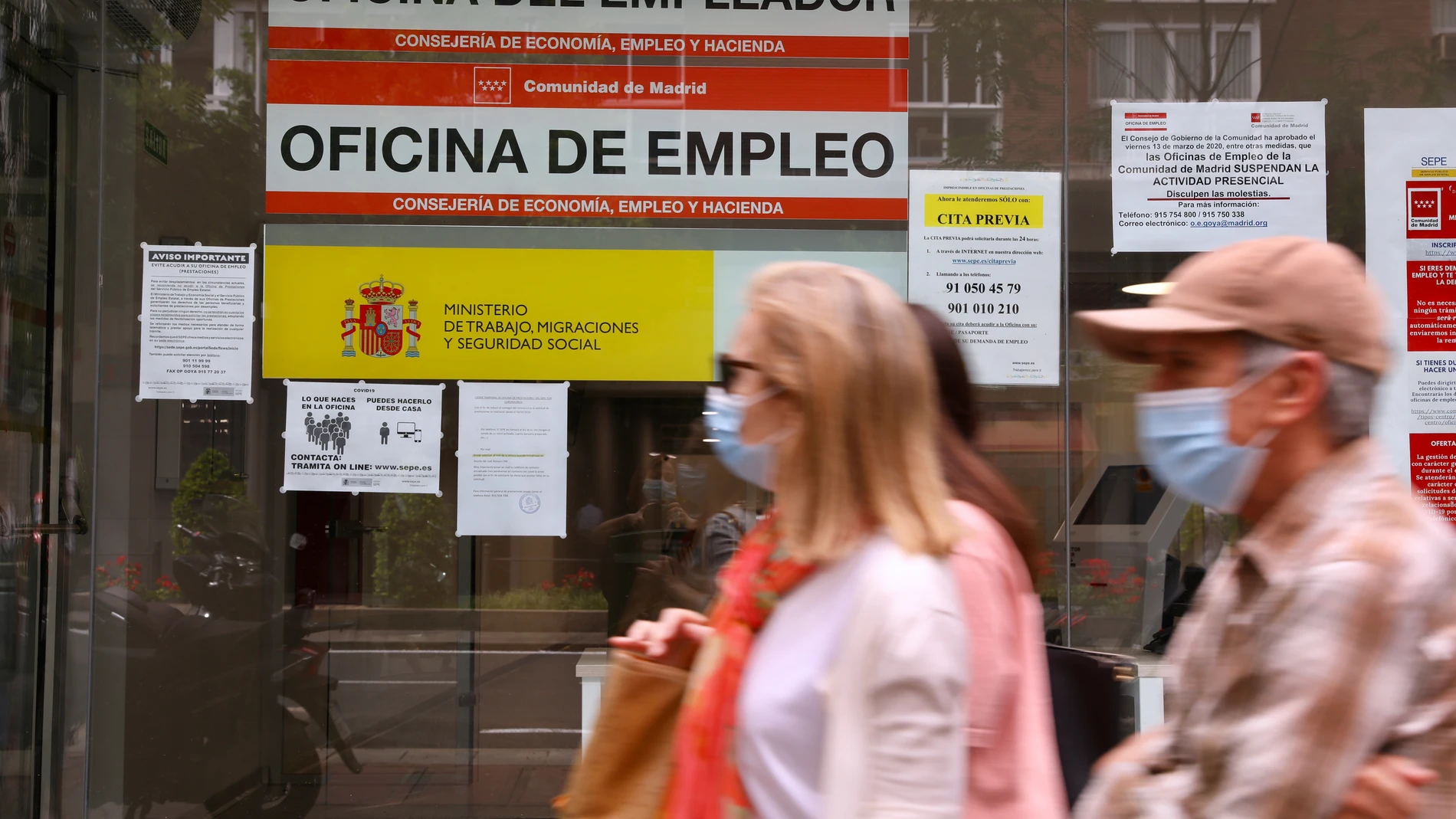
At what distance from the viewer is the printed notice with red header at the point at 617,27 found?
479cm

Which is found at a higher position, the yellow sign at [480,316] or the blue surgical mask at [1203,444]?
the yellow sign at [480,316]

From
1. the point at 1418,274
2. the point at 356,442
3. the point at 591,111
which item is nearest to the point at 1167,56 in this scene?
the point at 1418,274

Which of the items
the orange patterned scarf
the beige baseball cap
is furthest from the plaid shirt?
the orange patterned scarf

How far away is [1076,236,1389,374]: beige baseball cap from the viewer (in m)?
1.35

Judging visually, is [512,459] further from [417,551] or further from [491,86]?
[491,86]

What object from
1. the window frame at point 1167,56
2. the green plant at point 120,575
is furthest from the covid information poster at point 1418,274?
the green plant at point 120,575

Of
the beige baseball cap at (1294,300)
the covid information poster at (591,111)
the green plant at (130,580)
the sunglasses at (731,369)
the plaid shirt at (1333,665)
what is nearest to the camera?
the plaid shirt at (1333,665)

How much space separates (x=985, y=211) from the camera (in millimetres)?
4777

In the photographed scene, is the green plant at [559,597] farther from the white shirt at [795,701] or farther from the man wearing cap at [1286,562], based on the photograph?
the man wearing cap at [1286,562]

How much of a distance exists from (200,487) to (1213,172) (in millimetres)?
4177

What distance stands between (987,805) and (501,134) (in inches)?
150

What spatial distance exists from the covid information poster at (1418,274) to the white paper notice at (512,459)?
324 cm

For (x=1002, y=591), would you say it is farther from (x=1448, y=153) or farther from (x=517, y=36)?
(x=1448, y=153)

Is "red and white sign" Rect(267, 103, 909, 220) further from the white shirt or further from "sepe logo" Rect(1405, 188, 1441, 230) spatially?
the white shirt
